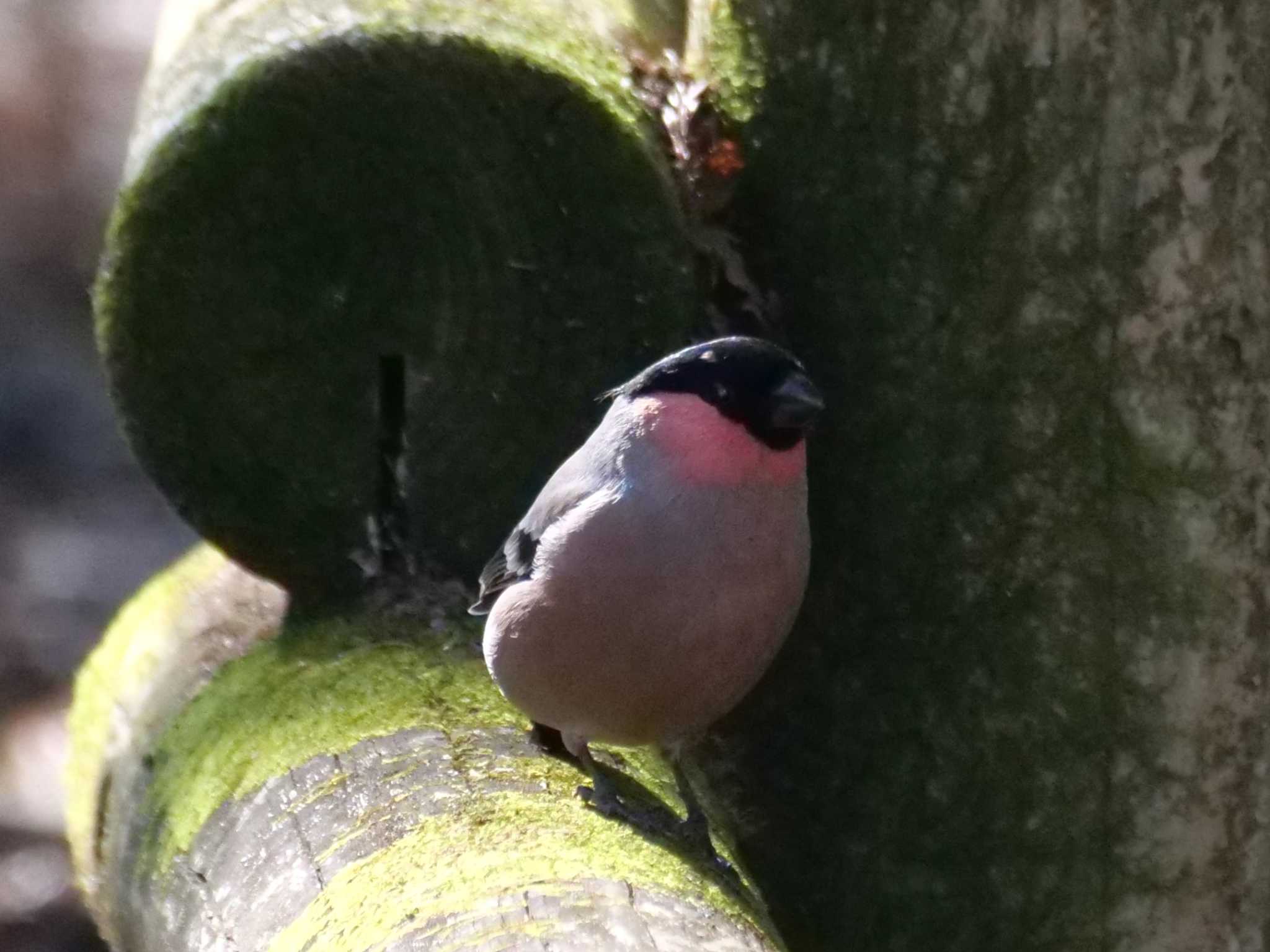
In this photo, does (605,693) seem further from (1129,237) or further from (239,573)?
(239,573)

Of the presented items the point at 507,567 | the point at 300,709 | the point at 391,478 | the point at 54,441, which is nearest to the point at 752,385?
the point at 507,567

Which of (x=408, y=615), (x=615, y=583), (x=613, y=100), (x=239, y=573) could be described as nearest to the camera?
(x=615, y=583)

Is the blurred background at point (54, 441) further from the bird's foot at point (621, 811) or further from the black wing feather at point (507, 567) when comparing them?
the bird's foot at point (621, 811)

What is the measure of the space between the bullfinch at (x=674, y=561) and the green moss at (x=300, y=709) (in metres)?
0.18

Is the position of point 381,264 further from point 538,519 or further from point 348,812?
point 348,812

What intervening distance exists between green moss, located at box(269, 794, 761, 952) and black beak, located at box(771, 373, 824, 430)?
708 millimetres

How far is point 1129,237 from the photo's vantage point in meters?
2.34

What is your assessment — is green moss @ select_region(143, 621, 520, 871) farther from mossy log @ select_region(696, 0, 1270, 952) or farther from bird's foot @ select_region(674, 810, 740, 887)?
mossy log @ select_region(696, 0, 1270, 952)

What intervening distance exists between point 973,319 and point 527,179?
2.72ft

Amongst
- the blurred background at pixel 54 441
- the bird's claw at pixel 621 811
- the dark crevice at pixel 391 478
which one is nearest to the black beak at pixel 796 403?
the bird's claw at pixel 621 811

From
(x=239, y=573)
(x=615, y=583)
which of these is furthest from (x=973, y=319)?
(x=239, y=573)

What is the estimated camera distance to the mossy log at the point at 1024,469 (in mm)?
2314

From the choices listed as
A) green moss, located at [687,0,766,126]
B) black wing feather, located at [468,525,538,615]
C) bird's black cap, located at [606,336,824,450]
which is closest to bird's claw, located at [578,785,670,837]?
black wing feather, located at [468,525,538,615]

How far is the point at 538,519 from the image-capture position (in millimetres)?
2660
